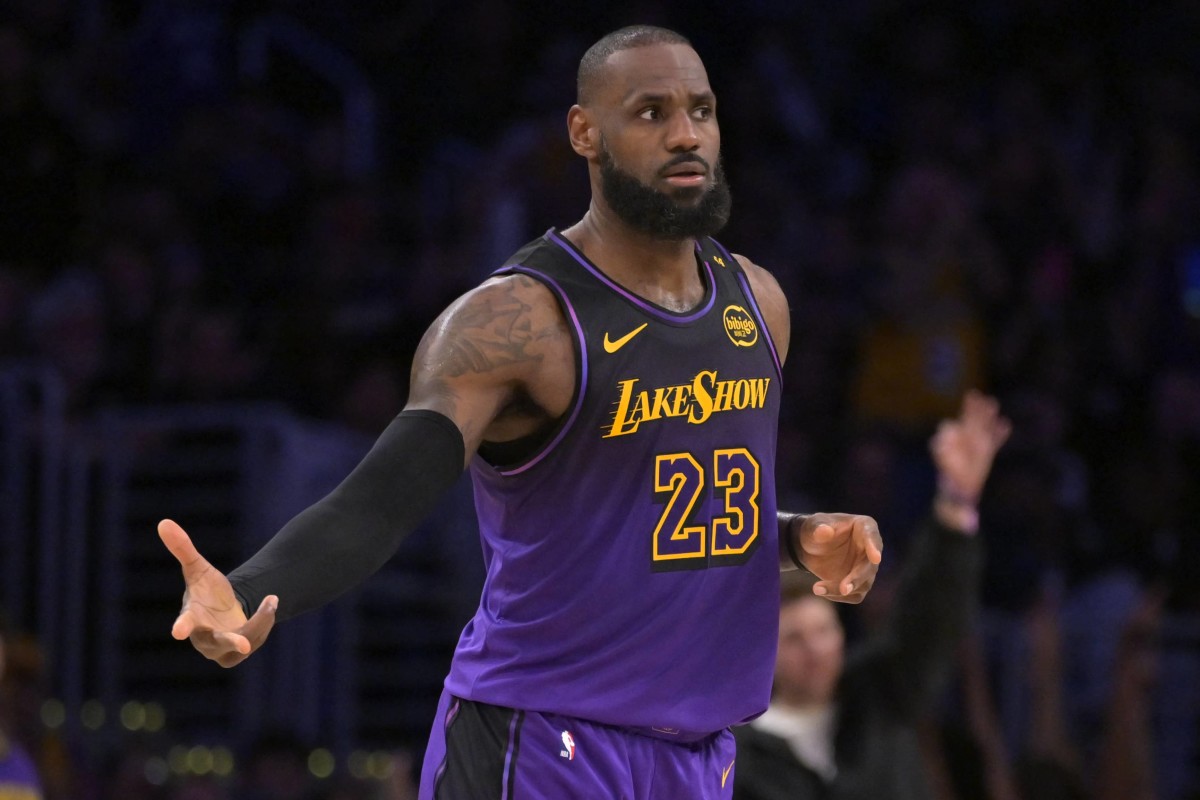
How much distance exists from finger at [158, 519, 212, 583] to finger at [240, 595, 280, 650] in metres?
0.11

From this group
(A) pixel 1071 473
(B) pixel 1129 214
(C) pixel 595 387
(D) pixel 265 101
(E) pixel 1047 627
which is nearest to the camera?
(C) pixel 595 387

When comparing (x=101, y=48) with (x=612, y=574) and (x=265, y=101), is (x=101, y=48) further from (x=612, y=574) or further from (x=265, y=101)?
(x=612, y=574)

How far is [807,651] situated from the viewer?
5.46m

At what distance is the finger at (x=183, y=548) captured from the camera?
292 cm

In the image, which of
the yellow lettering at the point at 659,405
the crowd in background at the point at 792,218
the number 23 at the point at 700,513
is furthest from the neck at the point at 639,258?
the crowd in background at the point at 792,218

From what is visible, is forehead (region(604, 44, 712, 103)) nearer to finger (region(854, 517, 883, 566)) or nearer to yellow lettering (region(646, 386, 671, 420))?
yellow lettering (region(646, 386, 671, 420))

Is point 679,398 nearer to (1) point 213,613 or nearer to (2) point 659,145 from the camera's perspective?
(2) point 659,145

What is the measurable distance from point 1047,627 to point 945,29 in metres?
4.72

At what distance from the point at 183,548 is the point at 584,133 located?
1389 millimetres

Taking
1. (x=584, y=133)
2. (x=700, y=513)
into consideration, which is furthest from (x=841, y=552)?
(x=584, y=133)

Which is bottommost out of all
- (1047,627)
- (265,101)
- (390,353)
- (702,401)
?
(1047,627)

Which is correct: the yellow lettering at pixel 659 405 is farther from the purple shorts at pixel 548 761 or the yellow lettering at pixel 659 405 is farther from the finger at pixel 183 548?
the finger at pixel 183 548

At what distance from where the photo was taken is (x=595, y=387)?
368 cm

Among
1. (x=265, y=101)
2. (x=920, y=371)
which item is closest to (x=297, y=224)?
(x=265, y=101)
